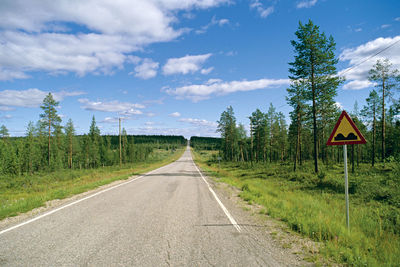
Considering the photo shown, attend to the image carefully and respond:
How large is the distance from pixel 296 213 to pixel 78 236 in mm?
6277

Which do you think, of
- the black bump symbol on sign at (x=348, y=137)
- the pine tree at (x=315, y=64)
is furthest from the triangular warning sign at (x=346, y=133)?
the pine tree at (x=315, y=64)

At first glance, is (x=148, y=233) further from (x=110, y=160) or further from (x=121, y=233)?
(x=110, y=160)

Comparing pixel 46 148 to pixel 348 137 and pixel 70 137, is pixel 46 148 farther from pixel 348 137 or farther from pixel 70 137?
pixel 348 137

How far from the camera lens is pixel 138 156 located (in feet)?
309

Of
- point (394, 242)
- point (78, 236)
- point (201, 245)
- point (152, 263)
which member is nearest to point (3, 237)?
point (78, 236)

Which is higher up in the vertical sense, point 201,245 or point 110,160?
point 201,245

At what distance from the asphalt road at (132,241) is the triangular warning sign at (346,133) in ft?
10.5

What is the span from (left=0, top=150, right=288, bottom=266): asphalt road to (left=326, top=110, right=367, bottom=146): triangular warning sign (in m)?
3.19

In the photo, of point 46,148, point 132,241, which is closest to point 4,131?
point 46,148

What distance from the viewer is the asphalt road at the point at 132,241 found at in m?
3.43

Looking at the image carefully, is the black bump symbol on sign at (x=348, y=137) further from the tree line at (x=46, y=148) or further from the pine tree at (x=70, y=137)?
the pine tree at (x=70, y=137)

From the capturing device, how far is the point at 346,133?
16.3ft

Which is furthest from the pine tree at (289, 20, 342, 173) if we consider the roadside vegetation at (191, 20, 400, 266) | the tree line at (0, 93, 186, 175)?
the tree line at (0, 93, 186, 175)

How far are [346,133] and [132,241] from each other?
5.60m
